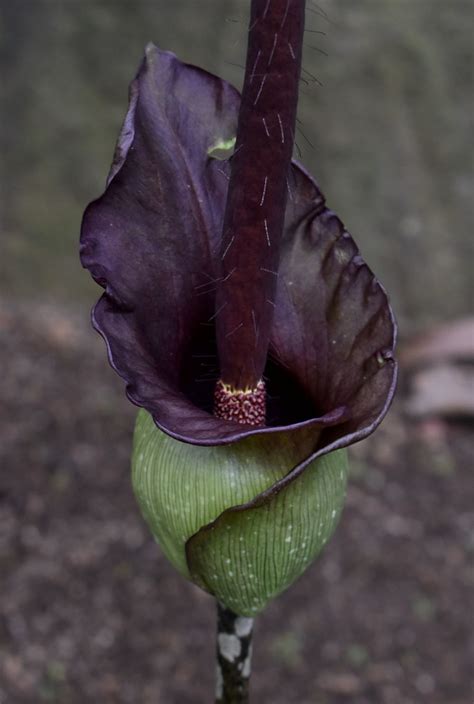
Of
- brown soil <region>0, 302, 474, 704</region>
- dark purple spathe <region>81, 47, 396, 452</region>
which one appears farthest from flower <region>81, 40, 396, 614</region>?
brown soil <region>0, 302, 474, 704</region>

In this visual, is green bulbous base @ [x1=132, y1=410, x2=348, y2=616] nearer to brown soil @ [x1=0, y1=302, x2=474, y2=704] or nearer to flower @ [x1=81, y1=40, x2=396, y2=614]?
flower @ [x1=81, y1=40, x2=396, y2=614]

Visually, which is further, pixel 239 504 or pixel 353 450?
pixel 353 450

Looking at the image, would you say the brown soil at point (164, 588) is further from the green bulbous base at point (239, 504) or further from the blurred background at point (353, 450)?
the green bulbous base at point (239, 504)

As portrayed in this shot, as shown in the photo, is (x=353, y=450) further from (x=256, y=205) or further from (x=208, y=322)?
(x=256, y=205)

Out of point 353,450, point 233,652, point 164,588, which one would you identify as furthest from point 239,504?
point 353,450

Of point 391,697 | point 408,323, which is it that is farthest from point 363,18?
point 391,697

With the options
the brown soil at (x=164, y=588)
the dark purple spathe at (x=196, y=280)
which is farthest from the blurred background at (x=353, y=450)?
the dark purple spathe at (x=196, y=280)
